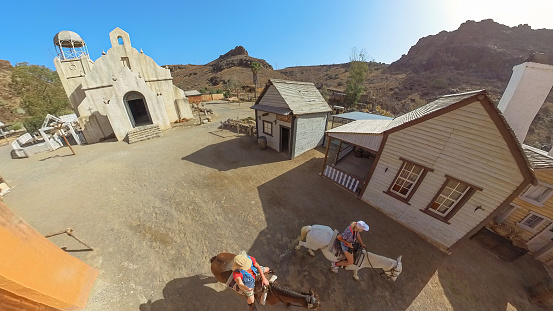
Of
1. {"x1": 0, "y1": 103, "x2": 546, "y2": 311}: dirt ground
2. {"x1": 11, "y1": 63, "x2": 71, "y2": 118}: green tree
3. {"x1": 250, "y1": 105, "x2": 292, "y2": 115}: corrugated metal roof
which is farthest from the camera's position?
{"x1": 11, "y1": 63, "x2": 71, "y2": 118}: green tree

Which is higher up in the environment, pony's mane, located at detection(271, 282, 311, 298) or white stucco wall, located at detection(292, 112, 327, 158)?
white stucco wall, located at detection(292, 112, 327, 158)

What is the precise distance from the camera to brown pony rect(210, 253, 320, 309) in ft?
13.6

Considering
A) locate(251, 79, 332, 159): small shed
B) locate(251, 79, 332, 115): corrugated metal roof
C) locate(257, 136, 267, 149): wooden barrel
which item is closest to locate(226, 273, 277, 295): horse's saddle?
locate(251, 79, 332, 159): small shed

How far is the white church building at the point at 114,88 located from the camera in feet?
48.8

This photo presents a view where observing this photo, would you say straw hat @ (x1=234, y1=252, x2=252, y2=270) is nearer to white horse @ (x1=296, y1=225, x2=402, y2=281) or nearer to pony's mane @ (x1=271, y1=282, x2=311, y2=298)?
pony's mane @ (x1=271, y1=282, x2=311, y2=298)

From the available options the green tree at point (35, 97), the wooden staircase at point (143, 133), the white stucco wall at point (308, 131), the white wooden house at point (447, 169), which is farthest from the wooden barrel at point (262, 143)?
the green tree at point (35, 97)

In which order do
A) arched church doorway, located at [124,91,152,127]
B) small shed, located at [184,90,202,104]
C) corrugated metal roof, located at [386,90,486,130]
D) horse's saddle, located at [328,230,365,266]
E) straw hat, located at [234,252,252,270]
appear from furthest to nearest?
small shed, located at [184,90,202,104], arched church doorway, located at [124,91,152,127], corrugated metal roof, located at [386,90,486,130], horse's saddle, located at [328,230,365,266], straw hat, located at [234,252,252,270]

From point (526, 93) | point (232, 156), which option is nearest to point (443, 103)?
point (526, 93)

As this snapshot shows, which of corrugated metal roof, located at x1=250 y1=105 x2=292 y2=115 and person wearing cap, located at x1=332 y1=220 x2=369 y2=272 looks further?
corrugated metal roof, located at x1=250 y1=105 x2=292 y2=115

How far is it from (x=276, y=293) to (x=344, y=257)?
2.23 meters

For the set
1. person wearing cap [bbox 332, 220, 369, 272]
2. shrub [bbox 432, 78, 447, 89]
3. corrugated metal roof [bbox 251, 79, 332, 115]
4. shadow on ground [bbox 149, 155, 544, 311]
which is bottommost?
shadow on ground [bbox 149, 155, 544, 311]

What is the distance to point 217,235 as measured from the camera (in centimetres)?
680

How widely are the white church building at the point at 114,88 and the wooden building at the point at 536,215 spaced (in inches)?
928

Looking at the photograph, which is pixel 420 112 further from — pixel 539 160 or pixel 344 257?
pixel 344 257
